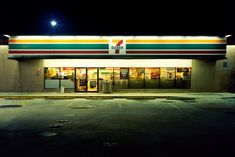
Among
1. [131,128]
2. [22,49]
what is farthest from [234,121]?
[22,49]

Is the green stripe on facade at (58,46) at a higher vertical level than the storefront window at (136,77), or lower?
higher

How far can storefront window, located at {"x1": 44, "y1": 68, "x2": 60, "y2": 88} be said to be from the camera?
91.4 feet

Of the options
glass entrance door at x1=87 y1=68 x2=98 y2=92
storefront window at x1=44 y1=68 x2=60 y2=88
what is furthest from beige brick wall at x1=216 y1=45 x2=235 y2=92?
storefront window at x1=44 y1=68 x2=60 y2=88

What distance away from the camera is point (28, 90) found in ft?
91.5

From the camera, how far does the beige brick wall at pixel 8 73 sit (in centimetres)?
2791

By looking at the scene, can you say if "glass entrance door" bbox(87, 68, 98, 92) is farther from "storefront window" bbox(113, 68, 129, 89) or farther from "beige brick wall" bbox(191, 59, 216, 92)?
"beige brick wall" bbox(191, 59, 216, 92)

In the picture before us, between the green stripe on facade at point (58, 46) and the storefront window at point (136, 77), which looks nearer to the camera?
the green stripe on facade at point (58, 46)

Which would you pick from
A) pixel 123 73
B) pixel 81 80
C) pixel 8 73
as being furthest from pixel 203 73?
pixel 8 73

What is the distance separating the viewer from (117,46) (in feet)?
86.4

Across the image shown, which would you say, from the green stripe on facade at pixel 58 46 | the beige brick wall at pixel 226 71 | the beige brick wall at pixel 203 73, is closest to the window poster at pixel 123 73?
the green stripe on facade at pixel 58 46

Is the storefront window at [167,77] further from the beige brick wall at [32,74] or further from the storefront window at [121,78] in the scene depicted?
the beige brick wall at [32,74]

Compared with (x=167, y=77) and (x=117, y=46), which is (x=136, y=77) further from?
(x=117, y=46)

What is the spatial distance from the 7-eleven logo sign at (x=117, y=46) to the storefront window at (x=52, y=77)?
5.69 metres

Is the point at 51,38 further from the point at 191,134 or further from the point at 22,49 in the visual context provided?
the point at 191,134
